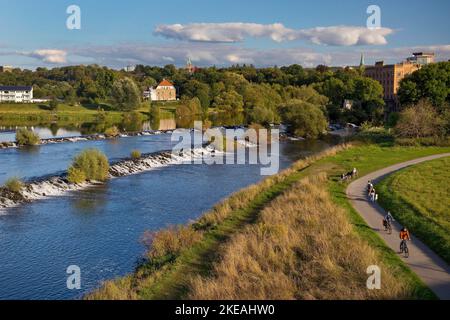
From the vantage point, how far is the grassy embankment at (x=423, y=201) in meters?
20.5

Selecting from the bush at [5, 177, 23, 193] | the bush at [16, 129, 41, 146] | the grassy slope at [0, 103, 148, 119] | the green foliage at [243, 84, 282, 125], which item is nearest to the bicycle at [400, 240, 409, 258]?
the bush at [5, 177, 23, 193]

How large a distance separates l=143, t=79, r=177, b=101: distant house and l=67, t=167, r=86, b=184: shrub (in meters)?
104

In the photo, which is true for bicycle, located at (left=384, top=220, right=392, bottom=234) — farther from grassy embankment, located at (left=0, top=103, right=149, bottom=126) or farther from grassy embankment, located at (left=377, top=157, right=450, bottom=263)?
grassy embankment, located at (left=0, top=103, right=149, bottom=126)

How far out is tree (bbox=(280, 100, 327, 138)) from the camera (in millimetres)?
69500

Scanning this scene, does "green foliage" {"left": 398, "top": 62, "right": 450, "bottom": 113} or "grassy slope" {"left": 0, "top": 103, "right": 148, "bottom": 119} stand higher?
"green foliage" {"left": 398, "top": 62, "right": 450, "bottom": 113}

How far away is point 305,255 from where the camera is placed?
18.3 metres

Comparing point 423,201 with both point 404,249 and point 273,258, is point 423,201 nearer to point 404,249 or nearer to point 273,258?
point 404,249

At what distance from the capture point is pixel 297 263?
1772 centimetres

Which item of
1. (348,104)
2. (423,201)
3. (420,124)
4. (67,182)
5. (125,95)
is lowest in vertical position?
(67,182)

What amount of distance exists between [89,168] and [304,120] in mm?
40107

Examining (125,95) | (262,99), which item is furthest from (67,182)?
(125,95)

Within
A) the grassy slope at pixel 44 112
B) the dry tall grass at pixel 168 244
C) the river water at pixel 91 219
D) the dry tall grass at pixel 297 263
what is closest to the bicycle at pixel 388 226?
the dry tall grass at pixel 297 263
